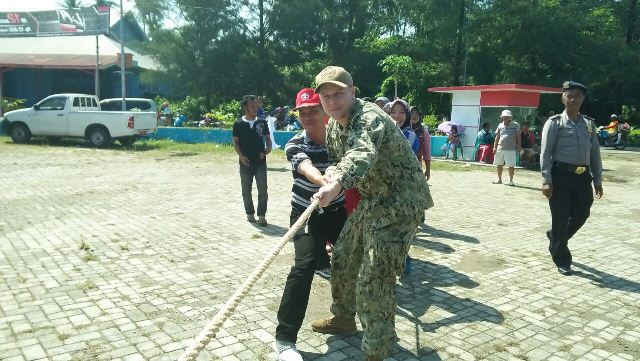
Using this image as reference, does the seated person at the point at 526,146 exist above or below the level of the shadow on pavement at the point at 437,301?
above

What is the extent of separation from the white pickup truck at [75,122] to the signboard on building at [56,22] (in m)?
16.6

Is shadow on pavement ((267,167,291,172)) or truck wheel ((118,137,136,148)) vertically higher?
truck wheel ((118,137,136,148))

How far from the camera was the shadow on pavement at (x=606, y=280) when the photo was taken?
4.81 m

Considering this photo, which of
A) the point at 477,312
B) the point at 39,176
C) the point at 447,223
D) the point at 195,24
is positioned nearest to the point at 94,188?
the point at 39,176

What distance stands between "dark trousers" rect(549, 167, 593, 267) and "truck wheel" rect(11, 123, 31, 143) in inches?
725

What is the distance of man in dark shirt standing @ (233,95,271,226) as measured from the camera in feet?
22.8

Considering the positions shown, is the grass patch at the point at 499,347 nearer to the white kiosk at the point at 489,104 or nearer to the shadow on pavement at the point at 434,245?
the shadow on pavement at the point at 434,245

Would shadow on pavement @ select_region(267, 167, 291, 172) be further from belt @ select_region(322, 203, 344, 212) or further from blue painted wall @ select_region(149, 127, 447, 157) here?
belt @ select_region(322, 203, 344, 212)

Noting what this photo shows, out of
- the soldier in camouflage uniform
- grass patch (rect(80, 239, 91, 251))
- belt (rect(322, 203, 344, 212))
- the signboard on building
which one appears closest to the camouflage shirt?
the soldier in camouflage uniform

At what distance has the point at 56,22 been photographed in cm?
3528

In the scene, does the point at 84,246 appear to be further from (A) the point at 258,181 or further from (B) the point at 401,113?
(B) the point at 401,113

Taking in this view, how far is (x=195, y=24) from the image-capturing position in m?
31.8

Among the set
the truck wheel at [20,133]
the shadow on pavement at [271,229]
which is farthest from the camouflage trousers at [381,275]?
the truck wheel at [20,133]

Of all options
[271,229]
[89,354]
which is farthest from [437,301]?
[271,229]
